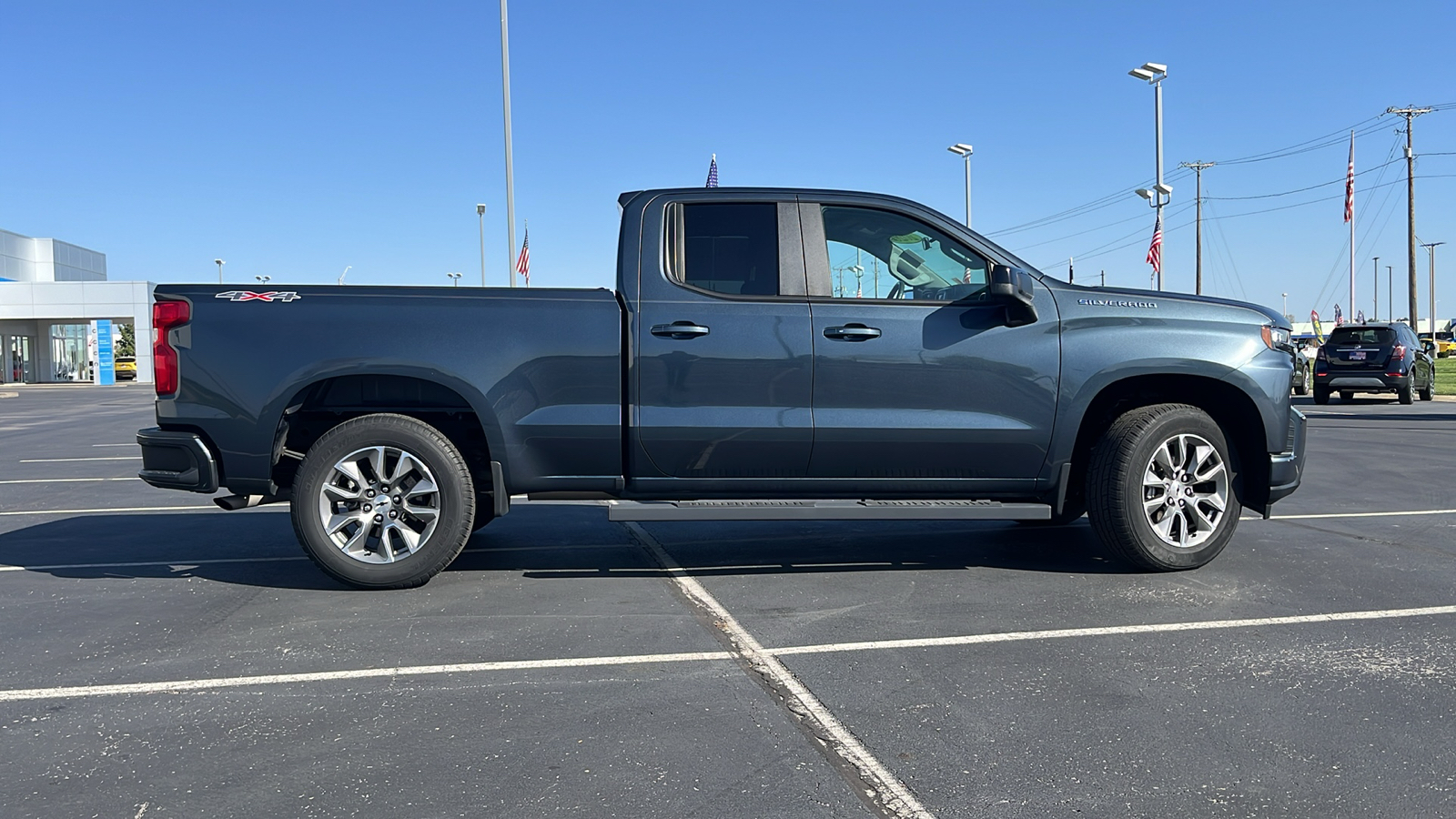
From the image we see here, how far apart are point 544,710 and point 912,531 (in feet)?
12.8

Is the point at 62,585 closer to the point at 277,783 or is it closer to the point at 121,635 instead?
the point at 121,635

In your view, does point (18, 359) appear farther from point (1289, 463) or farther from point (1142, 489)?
point (1289, 463)

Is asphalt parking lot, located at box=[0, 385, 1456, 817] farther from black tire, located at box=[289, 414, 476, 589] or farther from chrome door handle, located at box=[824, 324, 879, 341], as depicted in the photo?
chrome door handle, located at box=[824, 324, 879, 341]

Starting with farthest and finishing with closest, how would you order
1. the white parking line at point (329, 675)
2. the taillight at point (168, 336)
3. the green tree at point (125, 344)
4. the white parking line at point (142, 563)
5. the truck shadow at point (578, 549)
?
1. the green tree at point (125, 344)
2. the white parking line at point (142, 563)
3. the truck shadow at point (578, 549)
4. the taillight at point (168, 336)
5. the white parking line at point (329, 675)

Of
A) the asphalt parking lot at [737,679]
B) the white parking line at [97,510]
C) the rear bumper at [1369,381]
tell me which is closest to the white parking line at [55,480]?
the white parking line at [97,510]

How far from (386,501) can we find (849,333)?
2402 mm

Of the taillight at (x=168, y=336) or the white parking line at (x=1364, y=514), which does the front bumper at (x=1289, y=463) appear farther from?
the taillight at (x=168, y=336)

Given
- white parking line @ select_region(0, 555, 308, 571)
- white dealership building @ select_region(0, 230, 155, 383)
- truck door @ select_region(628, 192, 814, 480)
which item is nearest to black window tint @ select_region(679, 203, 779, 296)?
truck door @ select_region(628, 192, 814, 480)

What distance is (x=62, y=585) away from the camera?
548cm

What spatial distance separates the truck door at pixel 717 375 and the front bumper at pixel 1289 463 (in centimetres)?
247

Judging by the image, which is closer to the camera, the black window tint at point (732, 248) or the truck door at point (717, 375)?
the truck door at point (717, 375)

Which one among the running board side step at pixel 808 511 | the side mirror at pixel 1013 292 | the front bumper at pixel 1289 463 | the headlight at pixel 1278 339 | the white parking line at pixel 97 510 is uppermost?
Answer: the side mirror at pixel 1013 292

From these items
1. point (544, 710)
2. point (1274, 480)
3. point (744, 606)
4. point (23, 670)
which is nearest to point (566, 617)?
point (744, 606)

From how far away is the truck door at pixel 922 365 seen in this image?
5.32m
